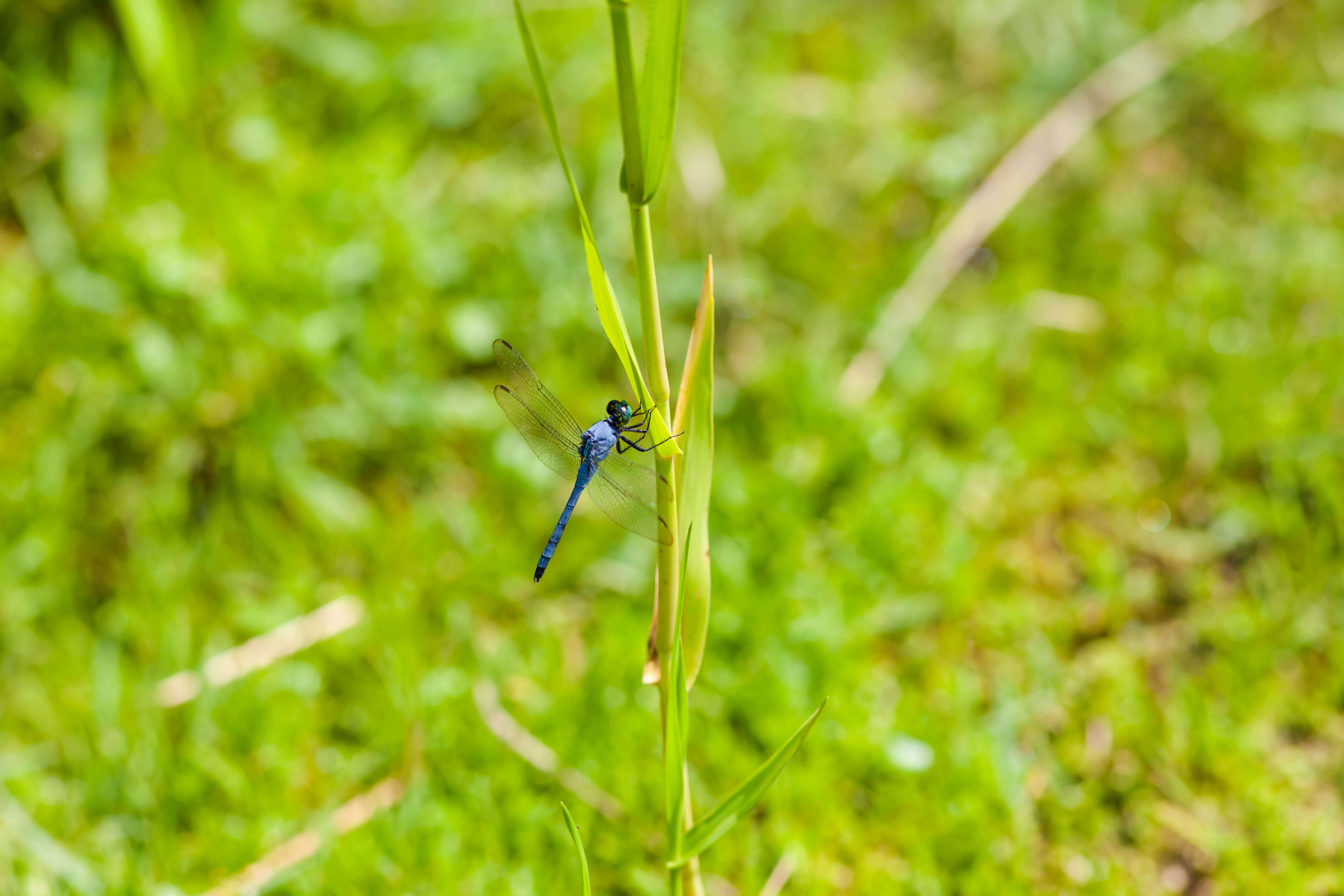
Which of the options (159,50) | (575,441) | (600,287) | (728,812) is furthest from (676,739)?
(159,50)

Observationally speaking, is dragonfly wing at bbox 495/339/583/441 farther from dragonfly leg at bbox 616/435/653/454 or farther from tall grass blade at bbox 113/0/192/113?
tall grass blade at bbox 113/0/192/113

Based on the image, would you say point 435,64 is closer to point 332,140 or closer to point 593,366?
point 332,140

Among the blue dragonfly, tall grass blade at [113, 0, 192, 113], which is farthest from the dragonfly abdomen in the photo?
tall grass blade at [113, 0, 192, 113]

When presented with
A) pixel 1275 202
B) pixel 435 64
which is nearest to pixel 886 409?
pixel 1275 202

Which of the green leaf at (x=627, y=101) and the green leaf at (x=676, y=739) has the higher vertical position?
the green leaf at (x=627, y=101)

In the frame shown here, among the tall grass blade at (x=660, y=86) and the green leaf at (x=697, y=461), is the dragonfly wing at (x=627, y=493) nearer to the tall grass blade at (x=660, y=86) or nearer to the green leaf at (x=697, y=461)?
the green leaf at (x=697, y=461)

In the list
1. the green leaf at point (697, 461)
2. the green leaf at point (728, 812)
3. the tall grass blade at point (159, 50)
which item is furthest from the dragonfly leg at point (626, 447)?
the tall grass blade at point (159, 50)
